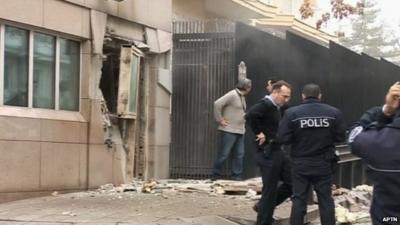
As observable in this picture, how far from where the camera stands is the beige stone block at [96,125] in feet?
35.8

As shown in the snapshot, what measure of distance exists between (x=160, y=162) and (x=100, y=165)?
1.99m

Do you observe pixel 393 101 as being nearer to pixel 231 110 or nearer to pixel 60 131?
pixel 60 131

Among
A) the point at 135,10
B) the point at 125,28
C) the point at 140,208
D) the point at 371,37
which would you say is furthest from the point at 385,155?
the point at 371,37

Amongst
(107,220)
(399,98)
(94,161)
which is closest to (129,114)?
(94,161)

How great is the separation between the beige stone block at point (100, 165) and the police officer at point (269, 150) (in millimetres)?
3647

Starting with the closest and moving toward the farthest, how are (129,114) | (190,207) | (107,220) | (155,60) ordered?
(107,220)
(190,207)
(129,114)
(155,60)

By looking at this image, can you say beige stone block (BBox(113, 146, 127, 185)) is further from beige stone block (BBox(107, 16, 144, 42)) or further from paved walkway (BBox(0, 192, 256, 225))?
beige stone block (BBox(107, 16, 144, 42))

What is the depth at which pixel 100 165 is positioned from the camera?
36.4 ft

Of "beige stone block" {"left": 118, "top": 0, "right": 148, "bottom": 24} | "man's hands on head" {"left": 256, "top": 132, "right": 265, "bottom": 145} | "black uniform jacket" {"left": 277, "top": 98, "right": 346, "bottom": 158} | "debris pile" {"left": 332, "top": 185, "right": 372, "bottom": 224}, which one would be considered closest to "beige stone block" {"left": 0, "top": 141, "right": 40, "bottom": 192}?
"beige stone block" {"left": 118, "top": 0, "right": 148, "bottom": 24}

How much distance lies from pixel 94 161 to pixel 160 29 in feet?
10.3

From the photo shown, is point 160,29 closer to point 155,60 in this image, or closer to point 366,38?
point 155,60

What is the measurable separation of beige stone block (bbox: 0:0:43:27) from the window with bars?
8.1 inches

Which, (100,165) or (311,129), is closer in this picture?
(311,129)

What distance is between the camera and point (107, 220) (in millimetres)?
7949
